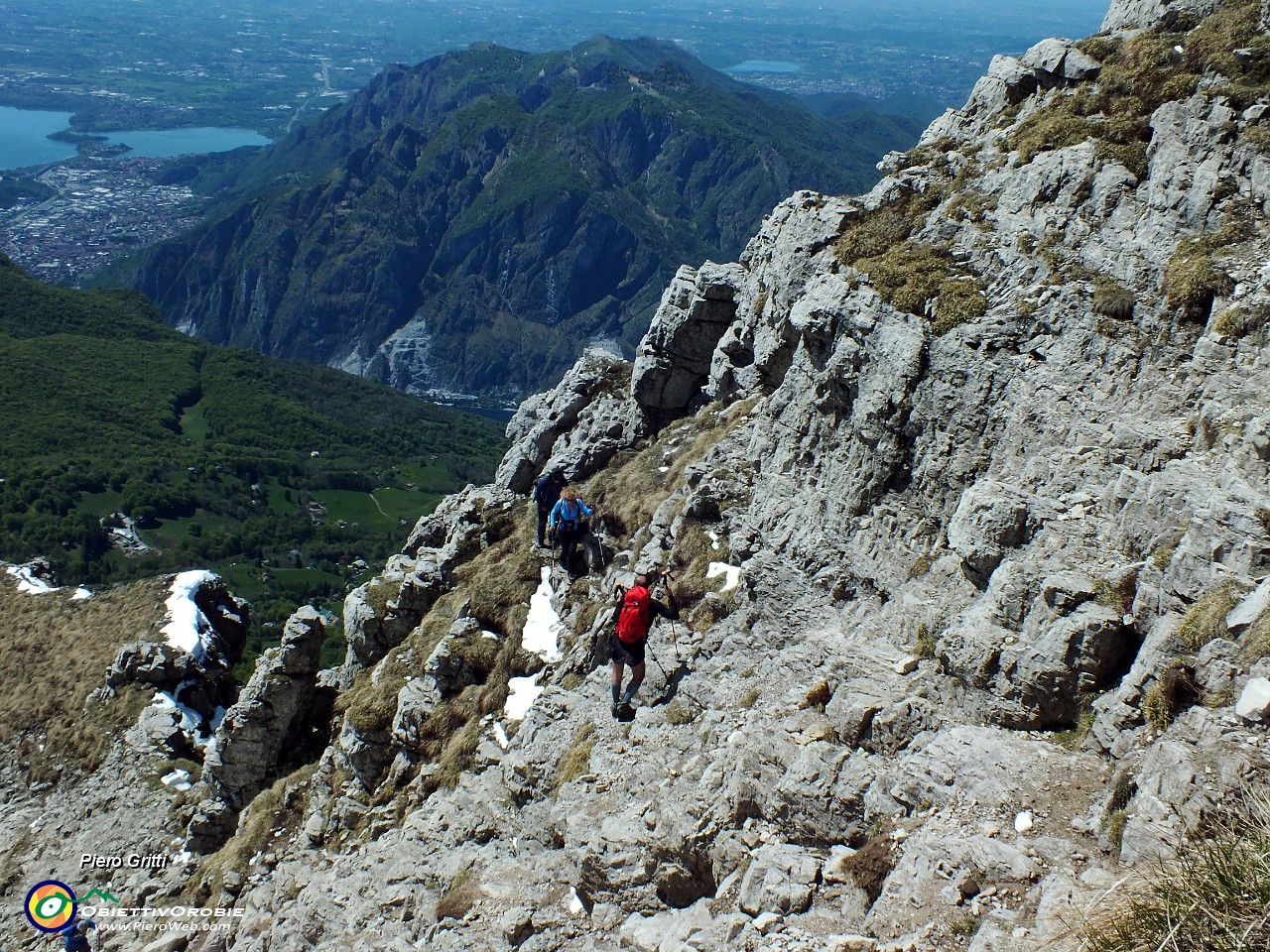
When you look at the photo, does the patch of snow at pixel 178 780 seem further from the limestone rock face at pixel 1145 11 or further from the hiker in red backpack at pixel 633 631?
the limestone rock face at pixel 1145 11

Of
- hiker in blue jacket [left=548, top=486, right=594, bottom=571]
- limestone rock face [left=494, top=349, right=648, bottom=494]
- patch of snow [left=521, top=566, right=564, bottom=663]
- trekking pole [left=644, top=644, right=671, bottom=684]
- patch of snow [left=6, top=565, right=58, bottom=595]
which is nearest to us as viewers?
trekking pole [left=644, top=644, right=671, bottom=684]

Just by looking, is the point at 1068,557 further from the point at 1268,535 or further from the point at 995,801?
the point at 995,801

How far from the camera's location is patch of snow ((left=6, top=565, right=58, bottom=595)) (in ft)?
189

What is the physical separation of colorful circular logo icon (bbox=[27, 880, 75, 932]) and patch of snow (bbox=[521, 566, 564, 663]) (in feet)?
56.0

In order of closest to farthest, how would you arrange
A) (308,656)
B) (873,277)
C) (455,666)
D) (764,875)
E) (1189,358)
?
(764,875)
(1189,358)
(873,277)
(455,666)
(308,656)

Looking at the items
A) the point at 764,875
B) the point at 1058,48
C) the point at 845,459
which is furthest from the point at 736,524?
the point at 1058,48

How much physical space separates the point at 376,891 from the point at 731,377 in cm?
2343

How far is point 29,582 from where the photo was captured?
58.9m

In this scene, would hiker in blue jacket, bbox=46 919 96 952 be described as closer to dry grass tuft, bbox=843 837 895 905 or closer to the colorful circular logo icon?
the colorful circular logo icon

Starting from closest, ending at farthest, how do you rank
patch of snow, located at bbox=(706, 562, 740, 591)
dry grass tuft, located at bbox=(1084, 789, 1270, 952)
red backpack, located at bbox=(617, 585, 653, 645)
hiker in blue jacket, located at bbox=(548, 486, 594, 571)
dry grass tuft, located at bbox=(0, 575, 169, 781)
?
dry grass tuft, located at bbox=(1084, 789, 1270, 952) → red backpack, located at bbox=(617, 585, 653, 645) → patch of snow, located at bbox=(706, 562, 740, 591) → hiker in blue jacket, located at bbox=(548, 486, 594, 571) → dry grass tuft, located at bbox=(0, 575, 169, 781)

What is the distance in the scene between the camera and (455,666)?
29859mm

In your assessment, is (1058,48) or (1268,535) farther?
(1058,48)

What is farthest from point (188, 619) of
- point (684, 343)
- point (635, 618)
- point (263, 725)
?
point (635, 618)

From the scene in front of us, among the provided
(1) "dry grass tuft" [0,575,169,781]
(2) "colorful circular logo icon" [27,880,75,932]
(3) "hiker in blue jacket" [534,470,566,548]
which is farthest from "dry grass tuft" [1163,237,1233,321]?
(1) "dry grass tuft" [0,575,169,781]
